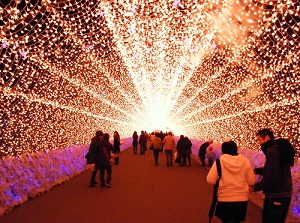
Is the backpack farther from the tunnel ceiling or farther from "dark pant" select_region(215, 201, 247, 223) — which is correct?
the tunnel ceiling

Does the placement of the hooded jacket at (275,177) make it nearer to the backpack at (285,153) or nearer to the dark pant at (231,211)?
the backpack at (285,153)

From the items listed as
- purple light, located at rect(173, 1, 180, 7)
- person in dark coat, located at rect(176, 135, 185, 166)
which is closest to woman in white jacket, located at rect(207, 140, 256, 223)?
purple light, located at rect(173, 1, 180, 7)

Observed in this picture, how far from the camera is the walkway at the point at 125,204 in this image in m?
7.73

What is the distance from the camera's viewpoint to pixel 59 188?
11719mm

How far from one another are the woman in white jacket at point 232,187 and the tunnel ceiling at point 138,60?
4191 mm

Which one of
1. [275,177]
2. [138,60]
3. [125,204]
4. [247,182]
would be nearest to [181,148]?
[138,60]

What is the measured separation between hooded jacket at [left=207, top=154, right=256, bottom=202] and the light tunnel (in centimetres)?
422

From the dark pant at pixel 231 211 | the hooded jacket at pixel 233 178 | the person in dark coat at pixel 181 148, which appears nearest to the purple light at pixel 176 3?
the hooded jacket at pixel 233 178

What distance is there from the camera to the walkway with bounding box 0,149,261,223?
773 cm

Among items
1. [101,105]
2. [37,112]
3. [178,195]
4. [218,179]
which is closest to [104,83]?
[101,105]

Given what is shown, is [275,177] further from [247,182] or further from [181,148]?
[181,148]

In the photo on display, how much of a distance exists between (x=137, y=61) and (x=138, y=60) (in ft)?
1.04

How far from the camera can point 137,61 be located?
20.8 meters

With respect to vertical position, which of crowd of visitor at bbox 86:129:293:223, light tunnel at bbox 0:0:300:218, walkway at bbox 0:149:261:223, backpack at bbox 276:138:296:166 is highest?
light tunnel at bbox 0:0:300:218
